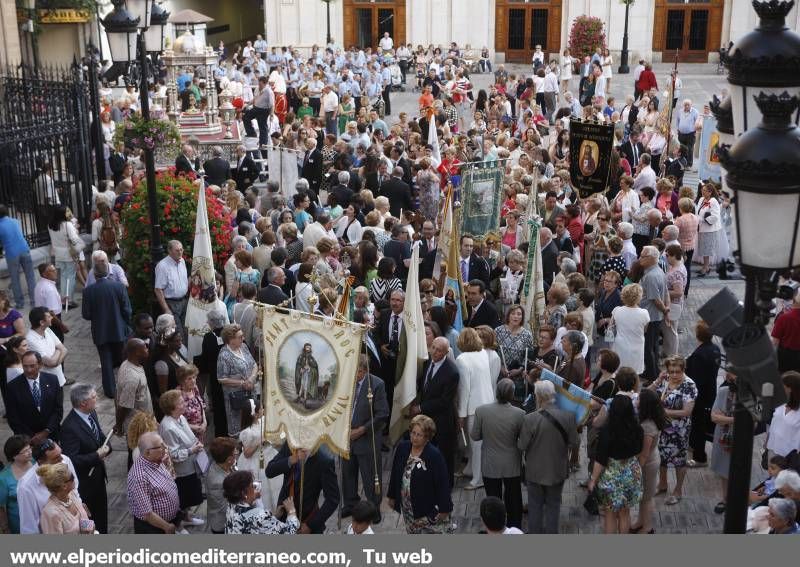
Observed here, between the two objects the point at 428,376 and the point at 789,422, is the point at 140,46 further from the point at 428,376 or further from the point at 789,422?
the point at 789,422

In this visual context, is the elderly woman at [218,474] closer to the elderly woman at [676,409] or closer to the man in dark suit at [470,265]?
the elderly woman at [676,409]

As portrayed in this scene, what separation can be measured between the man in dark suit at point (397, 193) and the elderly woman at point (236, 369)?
7.01 metres

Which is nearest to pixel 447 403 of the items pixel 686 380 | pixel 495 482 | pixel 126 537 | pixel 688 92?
pixel 495 482

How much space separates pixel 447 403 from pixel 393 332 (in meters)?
1.42

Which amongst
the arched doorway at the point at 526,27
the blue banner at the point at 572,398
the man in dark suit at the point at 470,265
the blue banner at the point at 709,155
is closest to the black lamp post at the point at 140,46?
the man in dark suit at the point at 470,265

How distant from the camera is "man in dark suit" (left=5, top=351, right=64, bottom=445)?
953 cm

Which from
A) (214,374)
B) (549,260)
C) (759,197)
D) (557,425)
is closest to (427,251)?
(549,260)

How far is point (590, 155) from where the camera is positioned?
15.2 meters

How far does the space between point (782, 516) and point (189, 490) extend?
474cm

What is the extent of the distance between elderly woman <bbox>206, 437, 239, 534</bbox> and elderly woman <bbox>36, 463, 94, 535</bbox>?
1.10 m

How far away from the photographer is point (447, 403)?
9555mm

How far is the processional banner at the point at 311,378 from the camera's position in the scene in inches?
325

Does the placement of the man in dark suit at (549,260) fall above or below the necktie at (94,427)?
above

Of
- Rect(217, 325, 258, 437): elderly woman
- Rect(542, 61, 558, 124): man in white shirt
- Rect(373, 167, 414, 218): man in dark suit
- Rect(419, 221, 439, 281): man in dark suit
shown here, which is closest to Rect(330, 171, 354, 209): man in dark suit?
Result: Rect(373, 167, 414, 218): man in dark suit
